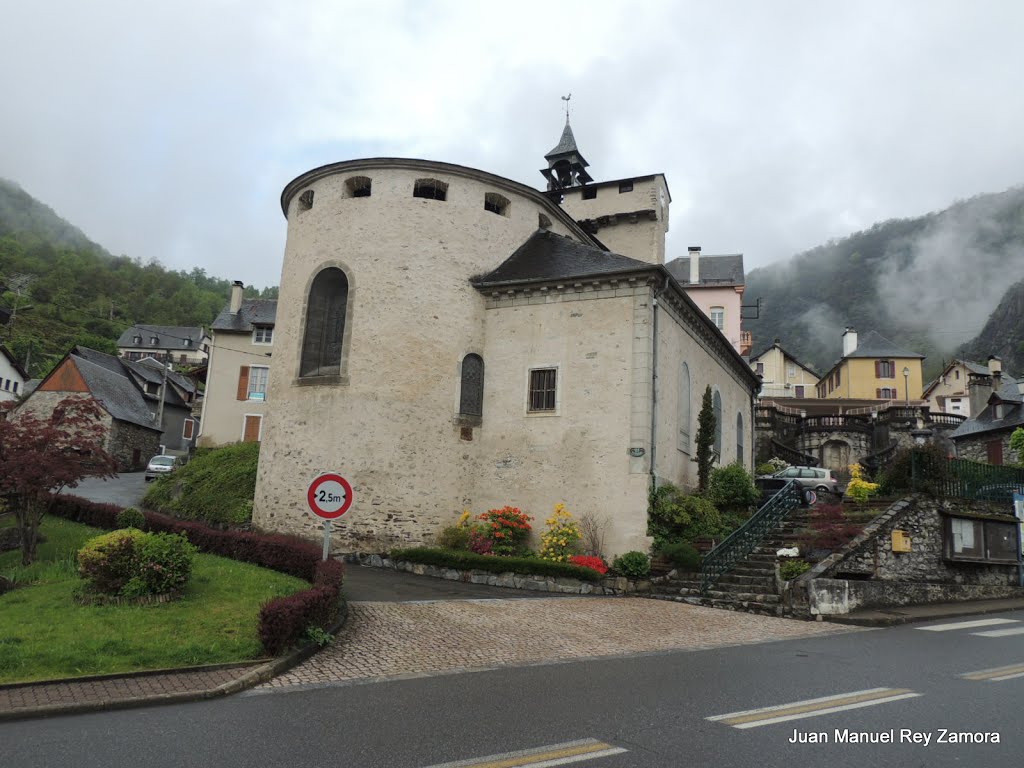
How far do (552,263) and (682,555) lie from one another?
8773 millimetres

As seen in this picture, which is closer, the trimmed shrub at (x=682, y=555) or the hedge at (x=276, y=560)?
the hedge at (x=276, y=560)

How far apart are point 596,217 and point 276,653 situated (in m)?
24.7

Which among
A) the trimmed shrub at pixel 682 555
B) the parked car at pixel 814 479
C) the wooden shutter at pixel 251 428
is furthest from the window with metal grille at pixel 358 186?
the wooden shutter at pixel 251 428

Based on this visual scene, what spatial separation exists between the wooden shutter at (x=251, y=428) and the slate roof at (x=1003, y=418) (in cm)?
3552

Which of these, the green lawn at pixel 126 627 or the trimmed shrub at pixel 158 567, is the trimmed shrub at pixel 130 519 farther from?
the trimmed shrub at pixel 158 567

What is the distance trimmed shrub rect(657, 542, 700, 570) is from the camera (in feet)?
52.9

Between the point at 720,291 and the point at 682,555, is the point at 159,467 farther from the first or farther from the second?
the point at 720,291

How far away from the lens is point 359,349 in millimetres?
19453

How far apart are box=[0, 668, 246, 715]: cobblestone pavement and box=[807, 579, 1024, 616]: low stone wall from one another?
10.2m

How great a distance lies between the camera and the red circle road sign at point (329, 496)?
1070cm

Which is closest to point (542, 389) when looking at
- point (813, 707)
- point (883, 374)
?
point (813, 707)

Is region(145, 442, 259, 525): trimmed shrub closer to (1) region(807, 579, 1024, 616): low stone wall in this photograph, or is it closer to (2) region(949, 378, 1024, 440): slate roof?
(1) region(807, 579, 1024, 616): low stone wall

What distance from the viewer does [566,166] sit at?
106 feet

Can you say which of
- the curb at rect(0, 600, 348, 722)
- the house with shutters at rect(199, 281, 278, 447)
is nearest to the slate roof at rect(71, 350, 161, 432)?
the house with shutters at rect(199, 281, 278, 447)
